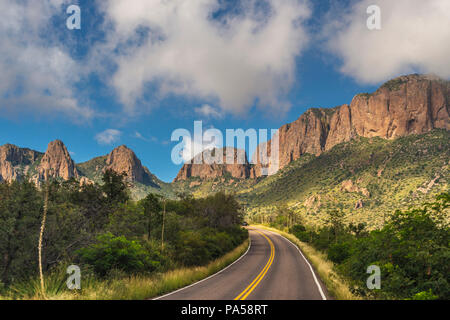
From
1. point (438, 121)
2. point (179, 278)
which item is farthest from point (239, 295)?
point (438, 121)

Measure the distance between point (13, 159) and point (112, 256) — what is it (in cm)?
23450

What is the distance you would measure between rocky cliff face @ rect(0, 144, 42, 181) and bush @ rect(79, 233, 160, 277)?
216 meters

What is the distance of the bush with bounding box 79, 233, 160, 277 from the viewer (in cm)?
1127

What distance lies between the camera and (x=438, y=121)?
14412 cm

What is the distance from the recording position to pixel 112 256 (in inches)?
456

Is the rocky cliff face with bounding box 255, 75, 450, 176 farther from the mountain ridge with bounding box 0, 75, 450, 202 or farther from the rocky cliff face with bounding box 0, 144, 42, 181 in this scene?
the rocky cliff face with bounding box 0, 144, 42, 181

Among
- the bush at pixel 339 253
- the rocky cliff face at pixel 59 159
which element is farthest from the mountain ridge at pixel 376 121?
the bush at pixel 339 253

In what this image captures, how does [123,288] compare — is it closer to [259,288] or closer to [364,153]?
[259,288]

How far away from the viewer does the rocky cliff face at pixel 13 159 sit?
18038 centimetres

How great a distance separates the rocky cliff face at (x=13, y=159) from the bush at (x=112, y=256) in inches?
8494

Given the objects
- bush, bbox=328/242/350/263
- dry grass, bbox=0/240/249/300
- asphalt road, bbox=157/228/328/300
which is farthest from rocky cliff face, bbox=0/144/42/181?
bush, bbox=328/242/350/263

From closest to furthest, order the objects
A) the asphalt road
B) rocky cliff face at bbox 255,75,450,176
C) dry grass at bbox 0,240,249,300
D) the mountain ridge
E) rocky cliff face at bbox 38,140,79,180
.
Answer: dry grass at bbox 0,240,249,300, the asphalt road, rocky cliff face at bbox 255,75,450,176, the mountain ridge, rocky cliff face at bbox 38,140,79,180

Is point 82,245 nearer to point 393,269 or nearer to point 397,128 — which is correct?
point 393,269
